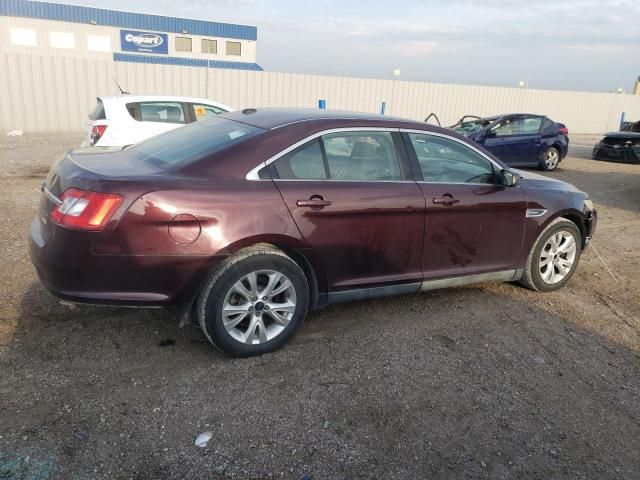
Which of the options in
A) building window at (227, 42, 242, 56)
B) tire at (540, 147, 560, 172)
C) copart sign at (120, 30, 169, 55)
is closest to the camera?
tire at (540, 147, 560, 172)

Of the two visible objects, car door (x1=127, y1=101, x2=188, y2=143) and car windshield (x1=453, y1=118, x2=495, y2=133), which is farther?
car windshield (x1=453, y1=118, x2=495, y2=133)

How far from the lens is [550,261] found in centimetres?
486

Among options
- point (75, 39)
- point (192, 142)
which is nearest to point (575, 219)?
point (192, 142)

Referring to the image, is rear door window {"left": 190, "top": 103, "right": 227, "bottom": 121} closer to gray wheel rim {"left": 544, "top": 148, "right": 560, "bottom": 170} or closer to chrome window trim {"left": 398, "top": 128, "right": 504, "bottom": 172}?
chrome window trim {"left": 398, "top": 128, "right": 504, "bottom": 172}

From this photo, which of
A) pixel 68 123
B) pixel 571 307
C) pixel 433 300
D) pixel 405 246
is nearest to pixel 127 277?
pixel 405 246

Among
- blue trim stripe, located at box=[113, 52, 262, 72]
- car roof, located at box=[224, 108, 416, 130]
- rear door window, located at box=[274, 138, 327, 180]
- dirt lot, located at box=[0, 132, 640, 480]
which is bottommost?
dirt lot, located at box=[0, 132, 640, 480]

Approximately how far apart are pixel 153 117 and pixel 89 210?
6945mm

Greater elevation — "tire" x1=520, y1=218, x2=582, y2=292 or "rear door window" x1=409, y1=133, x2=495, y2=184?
"rear door window" x1=409, y1=133, x2=495, y2=184

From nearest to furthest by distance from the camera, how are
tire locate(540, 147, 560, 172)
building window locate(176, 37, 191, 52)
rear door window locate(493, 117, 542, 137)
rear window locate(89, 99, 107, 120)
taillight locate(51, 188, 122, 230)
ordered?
taillight locate(51, 188, 122, 230) < rear window locate(89, 99, 107, 120) < rear door window locate(493, 117, 542, 137) < tire locate(540, 147, 560, 172) < building window locate(176, 37, 191, 52)

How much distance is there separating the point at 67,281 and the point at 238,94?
17365 mm

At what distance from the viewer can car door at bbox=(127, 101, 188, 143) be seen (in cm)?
920

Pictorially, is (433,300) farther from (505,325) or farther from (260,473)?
(260,473)

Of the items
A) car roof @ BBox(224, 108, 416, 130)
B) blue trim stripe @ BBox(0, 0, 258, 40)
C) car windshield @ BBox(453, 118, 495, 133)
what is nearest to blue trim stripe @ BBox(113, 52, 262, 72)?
blue trim stripe @ BBox(0, 0, 258, 40)

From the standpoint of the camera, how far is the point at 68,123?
1755 cm
